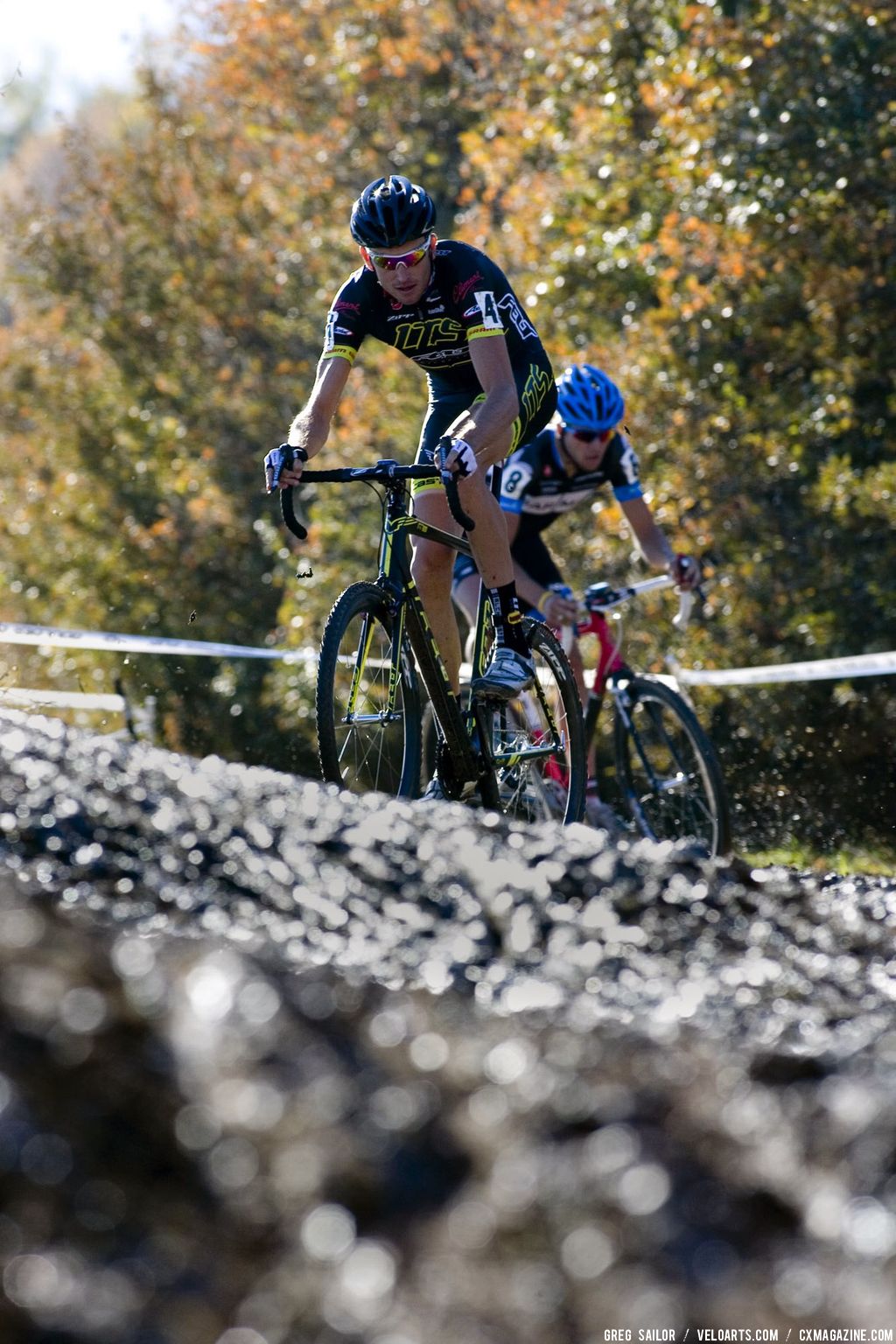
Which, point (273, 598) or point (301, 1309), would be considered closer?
point (301, 1309)

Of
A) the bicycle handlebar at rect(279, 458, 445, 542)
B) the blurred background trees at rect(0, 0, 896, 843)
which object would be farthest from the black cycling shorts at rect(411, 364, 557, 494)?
the blurred background trees at rect(0, 0, 896, 843)

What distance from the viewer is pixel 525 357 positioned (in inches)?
229

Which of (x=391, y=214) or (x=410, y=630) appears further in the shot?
(x=410, y=630)

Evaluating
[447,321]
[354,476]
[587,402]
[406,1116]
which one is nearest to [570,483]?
[587,402]

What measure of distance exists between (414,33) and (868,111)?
1055 centimetres

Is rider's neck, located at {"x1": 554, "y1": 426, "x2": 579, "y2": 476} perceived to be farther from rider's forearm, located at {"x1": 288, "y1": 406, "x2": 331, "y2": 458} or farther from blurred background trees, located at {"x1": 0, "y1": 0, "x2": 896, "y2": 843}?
blurred background trees, located at {"x1": 0, "y1": 0, "x2": 896, "y2": 843}

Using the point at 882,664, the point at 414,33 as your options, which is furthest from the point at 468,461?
the point at 414,33

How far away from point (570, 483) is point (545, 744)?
158cm

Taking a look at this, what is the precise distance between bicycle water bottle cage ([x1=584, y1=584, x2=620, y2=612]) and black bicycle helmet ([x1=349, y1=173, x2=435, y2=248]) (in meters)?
2.32

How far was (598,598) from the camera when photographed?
7082mm

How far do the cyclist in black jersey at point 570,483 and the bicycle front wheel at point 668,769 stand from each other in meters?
0.27

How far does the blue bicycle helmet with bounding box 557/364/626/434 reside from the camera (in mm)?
6680

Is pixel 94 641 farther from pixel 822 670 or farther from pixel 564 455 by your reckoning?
pixel 822 670

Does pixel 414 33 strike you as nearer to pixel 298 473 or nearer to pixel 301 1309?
pixel 298 473
